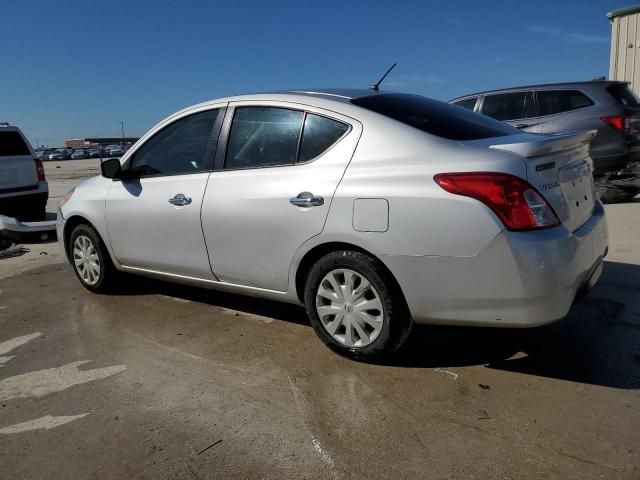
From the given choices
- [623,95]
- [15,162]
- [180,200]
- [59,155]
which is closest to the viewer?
[180,200]

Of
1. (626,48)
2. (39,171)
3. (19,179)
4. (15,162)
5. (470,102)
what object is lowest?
(19,179)

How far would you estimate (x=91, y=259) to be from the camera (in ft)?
16.4

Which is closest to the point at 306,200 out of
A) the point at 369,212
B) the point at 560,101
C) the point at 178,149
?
the point at 369,212

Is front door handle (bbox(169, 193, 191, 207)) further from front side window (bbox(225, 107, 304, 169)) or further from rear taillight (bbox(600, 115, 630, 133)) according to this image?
rear taillight (bbox(600, 115, 630, 133))

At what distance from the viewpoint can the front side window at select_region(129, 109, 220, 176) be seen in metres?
4.11

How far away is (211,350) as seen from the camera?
3.70 meters

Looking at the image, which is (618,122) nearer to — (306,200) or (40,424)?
(306,200)

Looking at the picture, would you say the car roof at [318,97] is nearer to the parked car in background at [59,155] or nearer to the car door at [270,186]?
the car door at [270,186]

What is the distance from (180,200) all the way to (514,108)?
6.51m

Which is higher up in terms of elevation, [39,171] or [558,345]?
[39,171]

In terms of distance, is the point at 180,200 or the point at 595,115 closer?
the point at 180,200

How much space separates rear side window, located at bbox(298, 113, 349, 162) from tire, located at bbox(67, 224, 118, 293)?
2.34m

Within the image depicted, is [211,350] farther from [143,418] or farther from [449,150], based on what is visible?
[449,150]

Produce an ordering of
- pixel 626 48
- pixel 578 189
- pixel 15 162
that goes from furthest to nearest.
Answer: pixel 626 48 < pixel 15 162 < pixel 578 189
